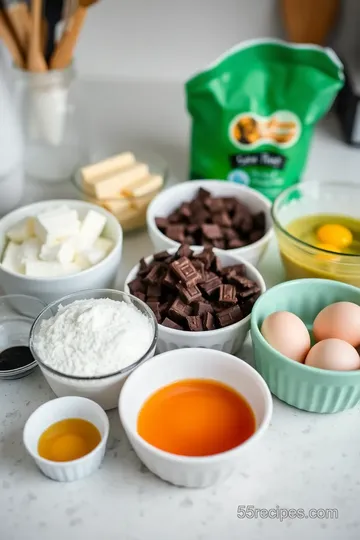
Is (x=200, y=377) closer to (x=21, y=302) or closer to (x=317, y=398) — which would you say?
(x=317, y=398)

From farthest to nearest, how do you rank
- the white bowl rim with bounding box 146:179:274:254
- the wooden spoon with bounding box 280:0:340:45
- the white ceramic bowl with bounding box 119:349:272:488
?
the wooden spoon with bounding box 280:0:340:45
the white bowl rim with bounding box 146:179:274:254
the white ceramic bowl with bounding box 119:349:272:488

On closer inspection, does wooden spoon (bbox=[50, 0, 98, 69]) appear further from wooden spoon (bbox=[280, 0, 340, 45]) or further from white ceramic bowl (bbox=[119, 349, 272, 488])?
white ceramic bowl (bbox=[119, 349, 272, 488])

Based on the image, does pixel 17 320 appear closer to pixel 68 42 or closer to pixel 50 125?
pixel 50 125

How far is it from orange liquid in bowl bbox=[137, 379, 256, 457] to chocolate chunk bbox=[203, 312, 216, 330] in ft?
0.28

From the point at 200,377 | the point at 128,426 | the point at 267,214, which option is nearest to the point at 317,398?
the point at 200,377

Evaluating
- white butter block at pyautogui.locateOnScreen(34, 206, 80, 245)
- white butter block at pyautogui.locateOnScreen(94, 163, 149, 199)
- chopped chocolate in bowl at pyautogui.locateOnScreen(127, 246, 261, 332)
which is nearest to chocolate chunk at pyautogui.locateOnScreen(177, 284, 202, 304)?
chopped chocolate in bowl at pyautogui.locateOnScreen(127, 246, 261, 332)

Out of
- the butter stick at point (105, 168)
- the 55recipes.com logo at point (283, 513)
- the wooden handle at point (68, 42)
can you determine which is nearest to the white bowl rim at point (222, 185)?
the butter stick at point (105, 168)

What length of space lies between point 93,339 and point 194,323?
157 mm

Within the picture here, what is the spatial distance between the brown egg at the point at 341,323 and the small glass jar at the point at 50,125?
702mm

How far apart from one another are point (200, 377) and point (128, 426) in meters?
0.15

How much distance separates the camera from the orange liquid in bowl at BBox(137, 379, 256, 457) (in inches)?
31.6

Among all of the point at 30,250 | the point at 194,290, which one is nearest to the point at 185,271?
the point at 194,290

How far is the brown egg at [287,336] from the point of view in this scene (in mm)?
883

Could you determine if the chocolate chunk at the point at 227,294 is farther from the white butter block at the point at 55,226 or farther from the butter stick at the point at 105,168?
the butter stick at the point at 105,168
